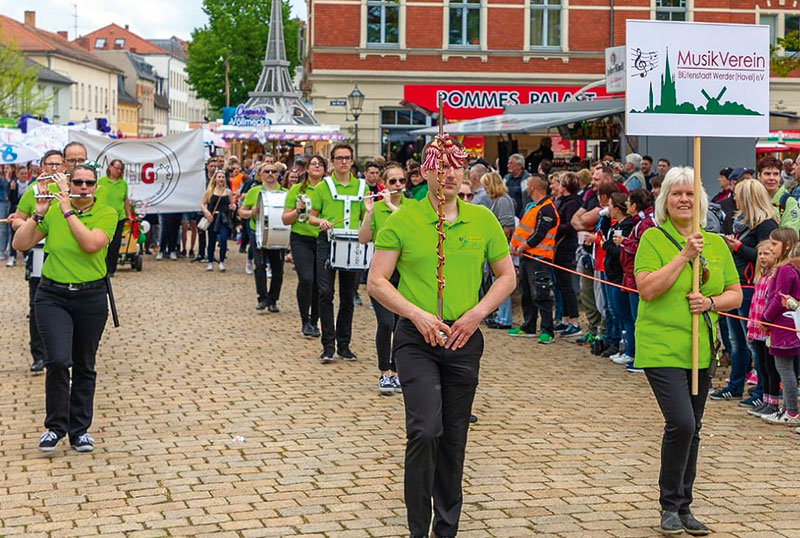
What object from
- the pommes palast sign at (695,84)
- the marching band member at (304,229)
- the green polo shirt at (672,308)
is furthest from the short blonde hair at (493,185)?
the green polo shirt at (672,308)

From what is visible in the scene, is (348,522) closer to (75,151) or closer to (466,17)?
(75,151)

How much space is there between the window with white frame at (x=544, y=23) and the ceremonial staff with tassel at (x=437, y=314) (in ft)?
122

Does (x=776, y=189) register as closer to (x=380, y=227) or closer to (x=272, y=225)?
(x=380, y=227)

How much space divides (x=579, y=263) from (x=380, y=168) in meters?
3.23

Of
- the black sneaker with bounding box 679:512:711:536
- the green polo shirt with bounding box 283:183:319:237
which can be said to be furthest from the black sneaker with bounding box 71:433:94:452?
the green polo shirt with bounding box 283:183:319:237

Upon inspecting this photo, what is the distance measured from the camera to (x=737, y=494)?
7188mm

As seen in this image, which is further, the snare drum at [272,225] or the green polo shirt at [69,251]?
the snare drum at [272,225]

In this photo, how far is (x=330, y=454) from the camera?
8039 millimetres

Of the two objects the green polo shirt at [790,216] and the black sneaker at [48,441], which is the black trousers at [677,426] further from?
the green polo shirt at [790,216]

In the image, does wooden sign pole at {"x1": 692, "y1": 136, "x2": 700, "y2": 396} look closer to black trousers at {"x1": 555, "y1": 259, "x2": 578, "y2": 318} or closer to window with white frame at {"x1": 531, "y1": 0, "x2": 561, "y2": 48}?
black trousers at {"x1": 555, "y1": 259, "x2": 578, "y2": 318}

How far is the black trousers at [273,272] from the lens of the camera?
1608 centimetres

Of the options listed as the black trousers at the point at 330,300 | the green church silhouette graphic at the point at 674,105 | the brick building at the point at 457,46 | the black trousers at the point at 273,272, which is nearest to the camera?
the green church silhouette graphic at the point at 674,105

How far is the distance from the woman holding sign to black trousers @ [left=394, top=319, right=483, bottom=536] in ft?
3.12

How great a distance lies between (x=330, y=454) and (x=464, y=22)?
35.2m
